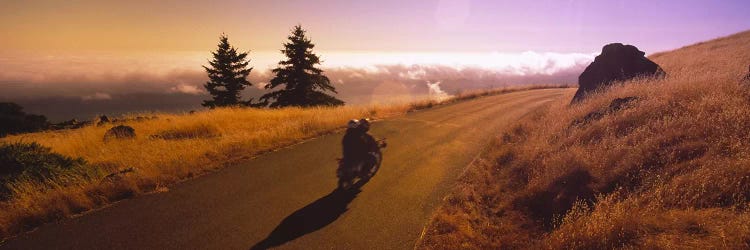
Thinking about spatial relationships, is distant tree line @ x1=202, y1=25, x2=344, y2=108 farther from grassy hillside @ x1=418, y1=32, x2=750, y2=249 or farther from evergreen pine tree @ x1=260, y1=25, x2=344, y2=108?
grassy hillside @ x1=418, y1=32, x2=750, y2=249

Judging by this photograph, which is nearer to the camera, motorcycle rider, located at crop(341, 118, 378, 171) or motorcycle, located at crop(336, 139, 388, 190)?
motorcycle, located at crop(336, 139, 388, 190)

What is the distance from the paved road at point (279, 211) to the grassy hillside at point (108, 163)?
478mm

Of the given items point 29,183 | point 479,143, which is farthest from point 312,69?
point 29,183

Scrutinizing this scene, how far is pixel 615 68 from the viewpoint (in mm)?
17750

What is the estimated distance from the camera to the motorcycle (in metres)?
8.86

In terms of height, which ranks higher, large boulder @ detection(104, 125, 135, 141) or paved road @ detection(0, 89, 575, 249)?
large boulder @ detection(104, 125, 135, 141)

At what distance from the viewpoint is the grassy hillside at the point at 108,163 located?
22.5ft

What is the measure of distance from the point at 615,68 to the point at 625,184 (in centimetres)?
1411

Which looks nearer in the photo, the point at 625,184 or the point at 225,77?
the point at 625,184

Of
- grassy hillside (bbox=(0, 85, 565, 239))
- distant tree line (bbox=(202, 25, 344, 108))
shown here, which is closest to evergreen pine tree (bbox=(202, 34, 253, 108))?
distant tree line (bbox=(202, 25, 344, 108))

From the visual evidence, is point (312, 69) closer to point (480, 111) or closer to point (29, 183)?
point (480, 111)

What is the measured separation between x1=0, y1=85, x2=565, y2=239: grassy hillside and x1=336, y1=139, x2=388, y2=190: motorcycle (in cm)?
310

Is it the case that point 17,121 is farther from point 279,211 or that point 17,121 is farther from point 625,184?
point 625,184

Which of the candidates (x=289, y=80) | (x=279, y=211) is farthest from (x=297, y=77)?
(x=279, y=211)
